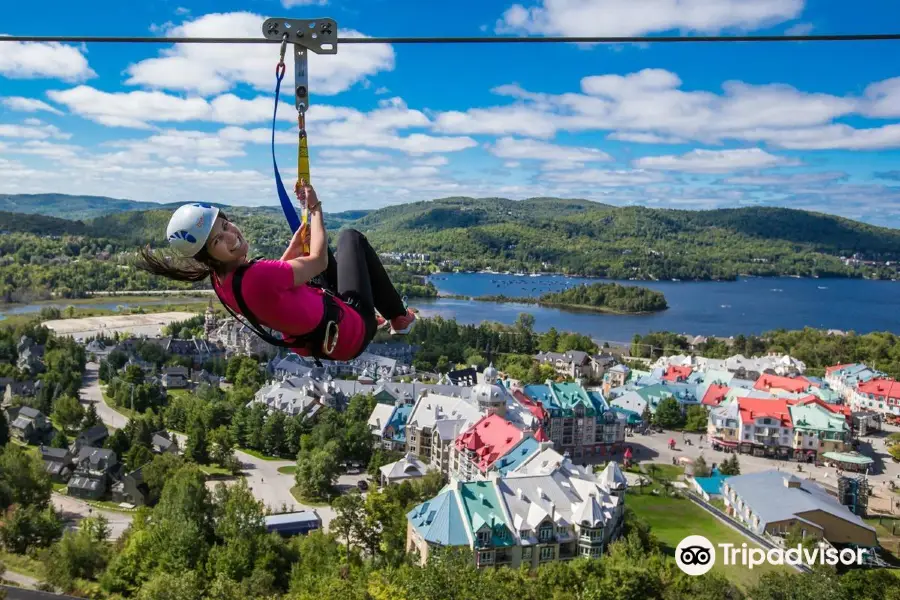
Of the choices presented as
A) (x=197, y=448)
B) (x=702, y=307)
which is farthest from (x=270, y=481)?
(x=702, y=307)

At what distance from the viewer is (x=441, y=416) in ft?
52.3

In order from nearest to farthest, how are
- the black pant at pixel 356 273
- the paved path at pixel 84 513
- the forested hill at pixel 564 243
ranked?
the black pant at pixel 356 273
the paved path at pixel 84 513
the forested hill at pixel 564 243

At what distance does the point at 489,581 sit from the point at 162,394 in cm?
1522

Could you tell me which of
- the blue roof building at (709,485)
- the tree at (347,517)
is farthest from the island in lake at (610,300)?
the tree at (347,517)

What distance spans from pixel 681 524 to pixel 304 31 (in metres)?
11.8

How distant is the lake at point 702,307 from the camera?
39.7 m

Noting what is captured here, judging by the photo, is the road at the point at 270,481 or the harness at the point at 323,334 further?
the road at the point at 270,481

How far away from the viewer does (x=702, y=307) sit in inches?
1956

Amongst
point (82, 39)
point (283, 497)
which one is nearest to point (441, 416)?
point (283, 497)

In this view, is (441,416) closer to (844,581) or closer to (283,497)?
(283,497)

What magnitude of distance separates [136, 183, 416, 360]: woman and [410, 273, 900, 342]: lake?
32.7 meters

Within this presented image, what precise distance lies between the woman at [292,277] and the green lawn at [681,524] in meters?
8.90

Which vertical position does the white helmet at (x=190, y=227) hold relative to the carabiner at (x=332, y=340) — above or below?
above

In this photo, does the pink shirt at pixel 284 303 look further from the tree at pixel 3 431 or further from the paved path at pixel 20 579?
the tree at pixel 3 431
